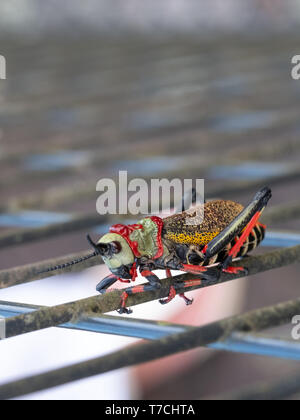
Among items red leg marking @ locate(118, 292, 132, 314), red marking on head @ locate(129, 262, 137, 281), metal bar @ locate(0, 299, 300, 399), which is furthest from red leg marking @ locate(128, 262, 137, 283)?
metal bar @ locate(0, 299, 300, 399)

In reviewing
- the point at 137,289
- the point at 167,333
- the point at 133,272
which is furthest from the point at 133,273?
the point at 167,333

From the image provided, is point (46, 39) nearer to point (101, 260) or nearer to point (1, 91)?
point (1, 91)

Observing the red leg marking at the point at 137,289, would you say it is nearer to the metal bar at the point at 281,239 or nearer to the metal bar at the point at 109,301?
the metal bar at the point at 109,301

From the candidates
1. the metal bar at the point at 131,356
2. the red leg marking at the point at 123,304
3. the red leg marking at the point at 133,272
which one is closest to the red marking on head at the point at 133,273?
the red leg marking at the point at 133,272

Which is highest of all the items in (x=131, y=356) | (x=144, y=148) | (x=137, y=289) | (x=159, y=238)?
(x=144, y=148)

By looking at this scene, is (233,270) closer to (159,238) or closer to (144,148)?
(159,238)
